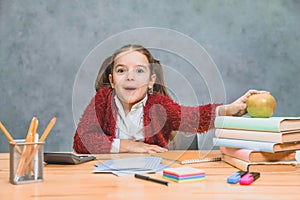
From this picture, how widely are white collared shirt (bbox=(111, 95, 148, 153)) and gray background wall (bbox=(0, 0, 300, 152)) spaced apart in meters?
1.28

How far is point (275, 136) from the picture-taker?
1091mm

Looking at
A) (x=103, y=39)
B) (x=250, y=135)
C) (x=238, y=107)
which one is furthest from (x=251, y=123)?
(x=103, y=39)

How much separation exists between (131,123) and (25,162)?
631 millimetres

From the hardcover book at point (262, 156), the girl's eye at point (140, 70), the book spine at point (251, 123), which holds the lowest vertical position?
the hardcover book at point (262, 156)

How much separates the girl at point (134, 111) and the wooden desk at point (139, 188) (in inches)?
14.1

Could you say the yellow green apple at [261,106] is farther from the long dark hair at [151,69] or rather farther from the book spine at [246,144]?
the long dark hair at [151,69]

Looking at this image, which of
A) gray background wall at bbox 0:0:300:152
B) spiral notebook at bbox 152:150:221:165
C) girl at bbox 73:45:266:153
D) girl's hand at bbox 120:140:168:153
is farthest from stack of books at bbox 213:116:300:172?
gray background wall at bbox 0:0:300:152

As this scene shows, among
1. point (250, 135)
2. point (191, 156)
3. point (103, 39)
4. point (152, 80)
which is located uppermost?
point (103, 39)

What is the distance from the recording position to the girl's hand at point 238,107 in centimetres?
136

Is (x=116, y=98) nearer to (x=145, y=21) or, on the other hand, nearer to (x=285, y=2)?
(x=145, y=21)

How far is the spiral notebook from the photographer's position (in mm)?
1260

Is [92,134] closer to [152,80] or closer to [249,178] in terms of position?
[152,80]

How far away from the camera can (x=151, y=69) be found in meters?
1.50

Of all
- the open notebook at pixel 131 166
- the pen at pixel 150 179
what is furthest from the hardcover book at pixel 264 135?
the pen at pixel 150 179
